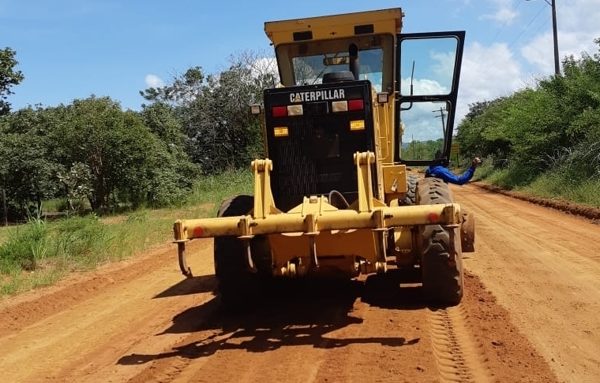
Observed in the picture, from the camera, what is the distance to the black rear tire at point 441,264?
6145 millimetres

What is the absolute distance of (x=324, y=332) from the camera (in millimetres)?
5816

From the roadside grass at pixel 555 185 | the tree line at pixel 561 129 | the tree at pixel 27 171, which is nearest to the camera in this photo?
the roadside grass at pixel 555 185

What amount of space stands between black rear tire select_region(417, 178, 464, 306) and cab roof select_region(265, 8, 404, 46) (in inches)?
110

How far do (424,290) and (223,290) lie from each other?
2207mm

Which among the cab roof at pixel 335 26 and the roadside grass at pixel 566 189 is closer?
the cab roof at pixel 335 26

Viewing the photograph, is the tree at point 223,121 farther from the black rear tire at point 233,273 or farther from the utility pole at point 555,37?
the black rear tire at point 233,273

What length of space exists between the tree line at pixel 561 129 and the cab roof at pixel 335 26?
12533 millimetres

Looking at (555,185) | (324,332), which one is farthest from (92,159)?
(324,332)

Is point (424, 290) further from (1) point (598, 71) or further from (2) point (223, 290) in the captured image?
(1) point (598, 71)

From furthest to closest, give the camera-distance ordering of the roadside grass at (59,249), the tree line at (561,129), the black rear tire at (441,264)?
1. the tree line at (561,129)
2. the roadside grass at (59,249)
3. the black rear tire at (441,264)

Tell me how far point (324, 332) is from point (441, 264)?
1415 millimetres

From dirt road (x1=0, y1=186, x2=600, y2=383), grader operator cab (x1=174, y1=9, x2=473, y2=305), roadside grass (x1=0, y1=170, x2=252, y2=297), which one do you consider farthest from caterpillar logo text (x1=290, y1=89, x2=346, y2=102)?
roadside grass (x1=0, y1=170, x2=252, y2=297)

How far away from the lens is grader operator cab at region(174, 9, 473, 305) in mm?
5672

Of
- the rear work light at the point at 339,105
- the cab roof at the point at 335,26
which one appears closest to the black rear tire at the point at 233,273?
the rear work light at the point at 339,105
